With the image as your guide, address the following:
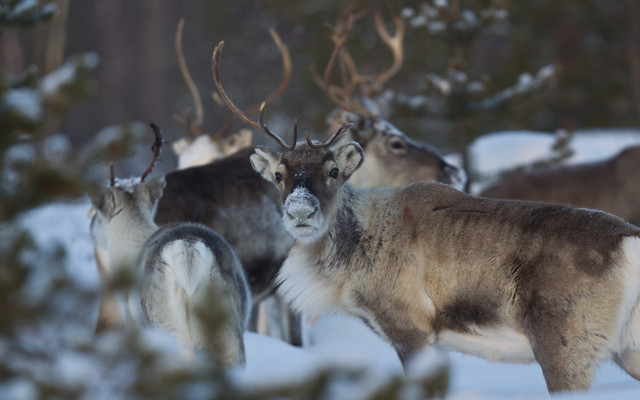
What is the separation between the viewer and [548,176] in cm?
942

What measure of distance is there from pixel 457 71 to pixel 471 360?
16.0ft

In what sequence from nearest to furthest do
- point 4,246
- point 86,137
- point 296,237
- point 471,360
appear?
point 4,246, point 296,237, point 471,360, point 86,137

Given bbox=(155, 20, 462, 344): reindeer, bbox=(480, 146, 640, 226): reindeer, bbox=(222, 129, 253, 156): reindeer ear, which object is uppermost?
bbox=(155, 20, 462, 344): reindeer

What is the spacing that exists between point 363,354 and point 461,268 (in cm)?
215

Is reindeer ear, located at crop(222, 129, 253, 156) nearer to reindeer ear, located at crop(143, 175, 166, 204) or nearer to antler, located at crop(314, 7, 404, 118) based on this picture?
antler, located at crop(314, 7, 404, 118)

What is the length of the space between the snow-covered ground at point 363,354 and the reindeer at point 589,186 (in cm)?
263

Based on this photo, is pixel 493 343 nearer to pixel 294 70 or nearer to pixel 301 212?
pixel 301 212

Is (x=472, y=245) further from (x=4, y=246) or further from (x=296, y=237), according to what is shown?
(x=4, y=246)

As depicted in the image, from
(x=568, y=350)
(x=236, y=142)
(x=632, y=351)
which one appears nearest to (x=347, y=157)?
(x=568, y=350)

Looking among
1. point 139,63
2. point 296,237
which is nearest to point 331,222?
point 296,237

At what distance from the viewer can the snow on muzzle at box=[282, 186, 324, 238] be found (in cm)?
432

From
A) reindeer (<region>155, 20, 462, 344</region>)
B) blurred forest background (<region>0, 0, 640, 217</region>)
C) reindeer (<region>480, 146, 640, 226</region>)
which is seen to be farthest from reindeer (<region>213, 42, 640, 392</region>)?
reindeer (<region>480, 146, 640, 226</region>)

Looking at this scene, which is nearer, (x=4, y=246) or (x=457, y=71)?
(x=4, y=246)

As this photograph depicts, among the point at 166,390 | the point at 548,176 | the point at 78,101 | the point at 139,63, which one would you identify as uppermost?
the point at 78,101
